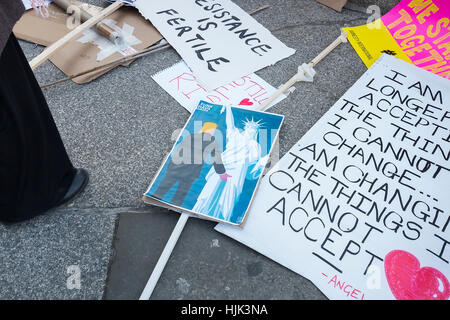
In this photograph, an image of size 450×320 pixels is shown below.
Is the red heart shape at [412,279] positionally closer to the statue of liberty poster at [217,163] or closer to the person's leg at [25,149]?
the statue of liberty poster at [217,163]

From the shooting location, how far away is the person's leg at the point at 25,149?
0.58m

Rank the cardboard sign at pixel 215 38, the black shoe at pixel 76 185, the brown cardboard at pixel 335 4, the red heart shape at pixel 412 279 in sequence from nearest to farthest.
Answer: the red heart shape at pixel 412 279, the black shoe at pixel 76 185, the cardboard sign at pixel 215 38, the brown cardboard at pixel 335 4

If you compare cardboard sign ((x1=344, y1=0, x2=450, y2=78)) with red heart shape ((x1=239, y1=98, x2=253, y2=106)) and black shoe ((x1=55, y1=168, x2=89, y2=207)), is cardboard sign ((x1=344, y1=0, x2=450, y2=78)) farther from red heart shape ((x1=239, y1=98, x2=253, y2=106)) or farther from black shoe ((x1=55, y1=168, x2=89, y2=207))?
black shoe ((x1=55, y1=168, x2=89, y2=207))

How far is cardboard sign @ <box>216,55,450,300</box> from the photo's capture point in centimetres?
71

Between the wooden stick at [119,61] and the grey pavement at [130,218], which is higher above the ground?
the wooden stick at [119,61]

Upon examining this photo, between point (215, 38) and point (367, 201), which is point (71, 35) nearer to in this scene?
point (215, 38)

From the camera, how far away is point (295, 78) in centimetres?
103

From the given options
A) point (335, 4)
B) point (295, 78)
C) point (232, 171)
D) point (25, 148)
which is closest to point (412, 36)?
point (335, 4)

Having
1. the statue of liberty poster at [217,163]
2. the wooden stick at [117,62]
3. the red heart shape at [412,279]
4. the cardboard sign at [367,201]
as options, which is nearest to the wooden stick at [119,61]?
the wooden stick at [117,62]

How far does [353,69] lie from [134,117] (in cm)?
69

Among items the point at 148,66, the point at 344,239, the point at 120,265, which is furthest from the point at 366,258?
the point at 148,66

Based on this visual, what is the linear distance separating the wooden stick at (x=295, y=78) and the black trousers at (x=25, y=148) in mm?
517

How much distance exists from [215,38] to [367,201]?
2.27ft

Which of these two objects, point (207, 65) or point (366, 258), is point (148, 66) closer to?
point (207, 65)
